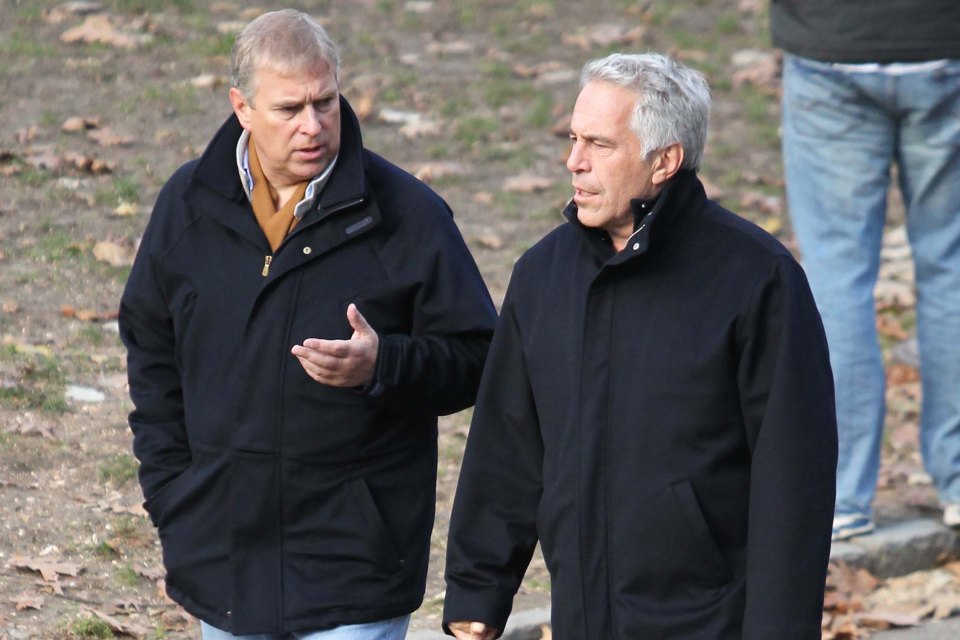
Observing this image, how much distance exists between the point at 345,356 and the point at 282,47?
728 mm

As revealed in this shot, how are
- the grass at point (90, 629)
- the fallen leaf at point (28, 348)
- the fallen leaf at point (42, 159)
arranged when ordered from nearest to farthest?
the grass at point (90, 629) < the fallen leaf at point (28, 348) < the fallen leaf at point (42, 159)

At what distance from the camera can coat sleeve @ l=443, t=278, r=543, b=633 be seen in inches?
138

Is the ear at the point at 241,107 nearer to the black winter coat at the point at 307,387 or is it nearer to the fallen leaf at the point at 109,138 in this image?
the black winter coat at the point at 307,387

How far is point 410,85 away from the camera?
10.1 m

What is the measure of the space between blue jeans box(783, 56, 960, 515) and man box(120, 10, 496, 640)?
2.17m

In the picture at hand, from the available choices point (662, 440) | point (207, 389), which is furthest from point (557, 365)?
point (207, 389)

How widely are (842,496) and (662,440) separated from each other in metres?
2.69

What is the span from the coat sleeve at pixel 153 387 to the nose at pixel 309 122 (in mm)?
441

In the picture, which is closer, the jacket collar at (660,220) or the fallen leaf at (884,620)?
the jacket collar at (660,220)

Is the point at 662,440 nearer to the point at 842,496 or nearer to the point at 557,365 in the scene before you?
the point at 557,365

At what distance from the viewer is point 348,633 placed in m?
3.61

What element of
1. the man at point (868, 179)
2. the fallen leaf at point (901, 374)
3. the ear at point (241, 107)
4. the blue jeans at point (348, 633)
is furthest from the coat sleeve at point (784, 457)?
the fallen leaf at point (901, 374)

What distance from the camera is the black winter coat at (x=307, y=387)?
3586 mm

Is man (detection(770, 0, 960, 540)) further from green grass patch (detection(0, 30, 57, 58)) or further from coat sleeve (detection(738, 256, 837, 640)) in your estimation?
green grass patch (detection(0, 30, 57, 58))
